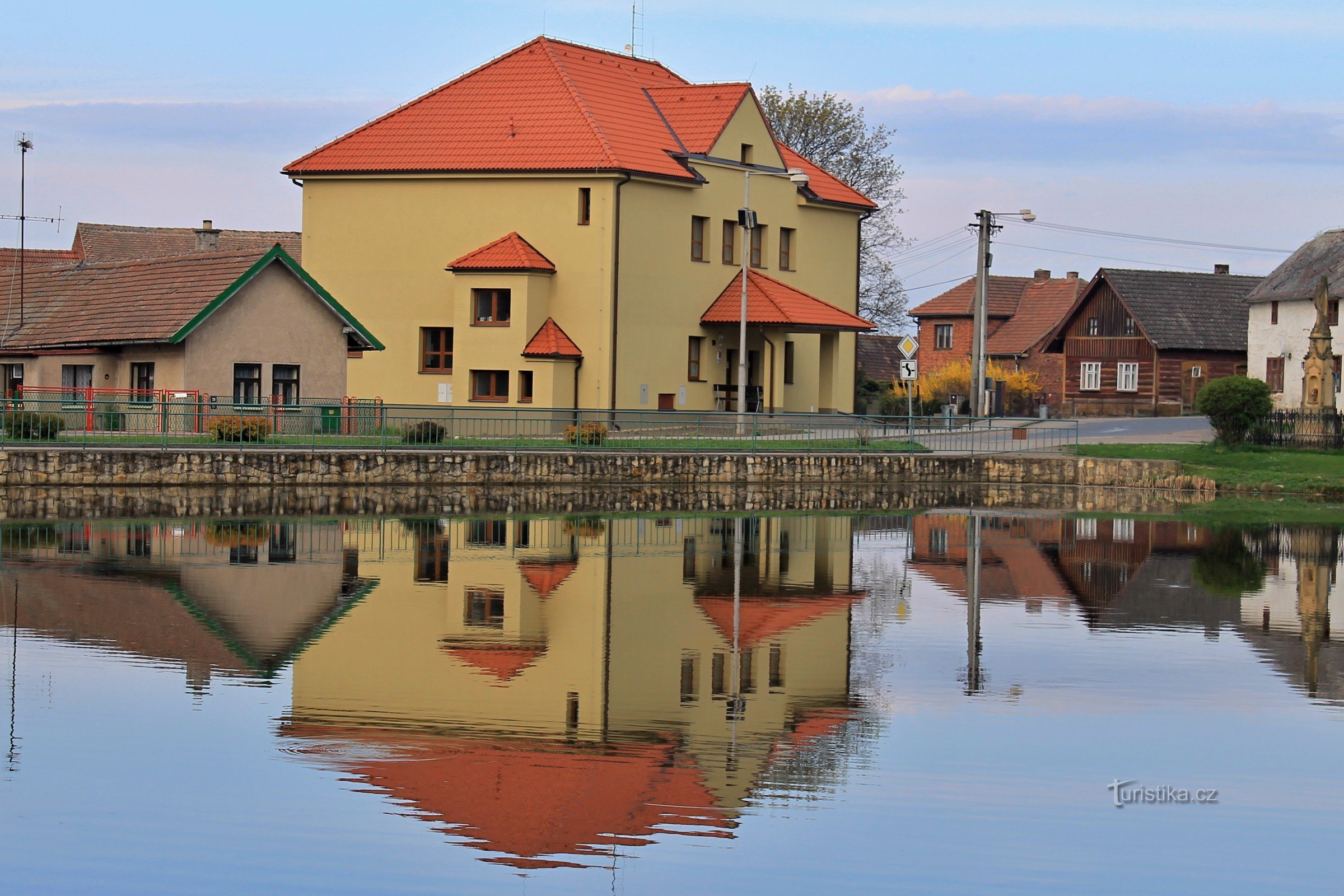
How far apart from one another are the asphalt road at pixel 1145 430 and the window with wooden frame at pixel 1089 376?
11054 millimetres

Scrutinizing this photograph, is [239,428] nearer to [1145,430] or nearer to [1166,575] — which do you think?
[1166,575]

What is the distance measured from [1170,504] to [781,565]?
17.6 m

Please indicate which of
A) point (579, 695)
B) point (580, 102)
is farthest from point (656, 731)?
point (580, 102)

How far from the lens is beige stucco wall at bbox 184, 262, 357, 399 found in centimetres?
4025

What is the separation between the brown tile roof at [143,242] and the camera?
7362cm

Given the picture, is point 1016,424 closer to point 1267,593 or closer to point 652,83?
point 652,83

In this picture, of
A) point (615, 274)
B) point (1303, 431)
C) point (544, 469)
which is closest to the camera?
point (544, 469)

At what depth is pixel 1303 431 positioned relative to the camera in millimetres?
42906

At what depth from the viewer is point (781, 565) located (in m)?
20.7

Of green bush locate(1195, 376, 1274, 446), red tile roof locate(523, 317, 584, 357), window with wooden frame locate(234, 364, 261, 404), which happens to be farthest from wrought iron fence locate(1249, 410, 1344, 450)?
window with wooden frame locate(234, 364, 261, 404)

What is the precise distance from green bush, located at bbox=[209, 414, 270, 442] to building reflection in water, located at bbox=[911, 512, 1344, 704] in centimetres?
1516

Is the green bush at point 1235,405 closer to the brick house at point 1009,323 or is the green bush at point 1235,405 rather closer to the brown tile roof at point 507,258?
the brown tile roof at point 507,258

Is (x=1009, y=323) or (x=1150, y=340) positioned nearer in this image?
(x=1150, y=340)

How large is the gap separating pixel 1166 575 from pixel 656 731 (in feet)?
39.1
